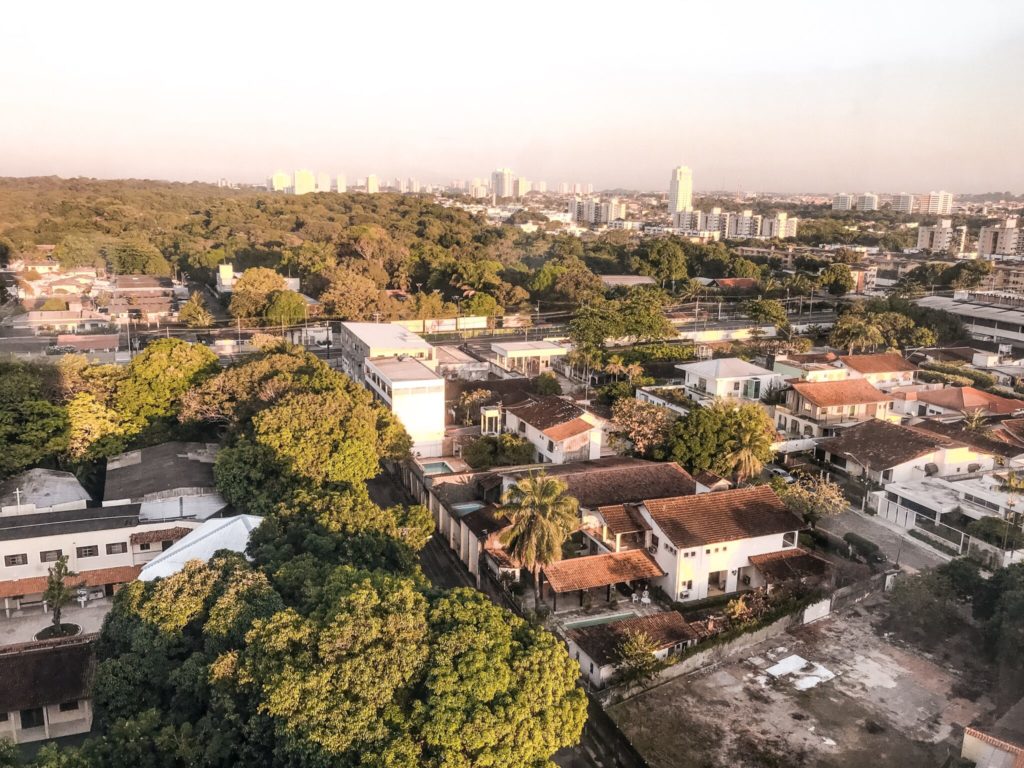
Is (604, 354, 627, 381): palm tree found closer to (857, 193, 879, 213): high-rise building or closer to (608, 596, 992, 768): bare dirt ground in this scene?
(608, 596, 992, 768): bare dirt ground

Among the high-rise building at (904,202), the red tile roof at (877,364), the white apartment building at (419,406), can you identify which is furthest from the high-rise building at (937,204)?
the white apartment building at (419,406)

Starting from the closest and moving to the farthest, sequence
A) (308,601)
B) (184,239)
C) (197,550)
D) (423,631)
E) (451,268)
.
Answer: (423,631), (308,601), (197,550), (451,268), (184,239)

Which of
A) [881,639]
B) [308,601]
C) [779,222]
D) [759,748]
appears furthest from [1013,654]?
[779,222]

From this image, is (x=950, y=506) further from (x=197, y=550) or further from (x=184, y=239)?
(x=184, y=239)

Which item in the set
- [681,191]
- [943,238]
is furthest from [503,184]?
[943,238]

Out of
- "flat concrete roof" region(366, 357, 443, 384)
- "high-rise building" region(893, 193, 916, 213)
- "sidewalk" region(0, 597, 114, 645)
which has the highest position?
"high-rise building" region(893, 193, 916, 213)

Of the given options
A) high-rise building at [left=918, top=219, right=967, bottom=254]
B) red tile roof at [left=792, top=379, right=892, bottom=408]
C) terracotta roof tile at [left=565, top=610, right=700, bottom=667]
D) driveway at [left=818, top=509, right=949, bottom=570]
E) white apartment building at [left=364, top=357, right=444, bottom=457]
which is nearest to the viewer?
terracotta roof tile at [left=565, top=610, right=700, bottom=667]

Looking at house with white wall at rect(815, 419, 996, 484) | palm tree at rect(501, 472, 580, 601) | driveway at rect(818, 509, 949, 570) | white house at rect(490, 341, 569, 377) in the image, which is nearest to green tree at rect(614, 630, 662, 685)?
palm tree at rect(501, 472, 580, 601)
